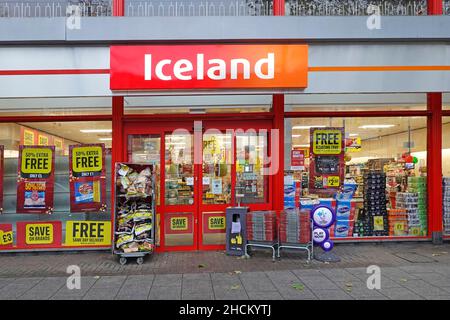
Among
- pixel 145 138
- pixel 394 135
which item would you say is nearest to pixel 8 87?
pixel 145 138

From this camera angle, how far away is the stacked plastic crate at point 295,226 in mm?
7414

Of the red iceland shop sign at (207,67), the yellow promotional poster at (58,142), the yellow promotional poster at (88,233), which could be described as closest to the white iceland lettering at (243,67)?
the red iceland shop sign at (207,67)

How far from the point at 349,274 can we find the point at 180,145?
386 centimetres

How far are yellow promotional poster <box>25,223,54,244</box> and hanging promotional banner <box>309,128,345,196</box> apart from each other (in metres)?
5.24

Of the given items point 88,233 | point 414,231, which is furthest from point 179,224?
point 414,231

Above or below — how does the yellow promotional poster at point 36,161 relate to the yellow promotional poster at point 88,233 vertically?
above

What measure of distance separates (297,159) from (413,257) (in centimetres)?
274

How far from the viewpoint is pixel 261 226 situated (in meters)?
7.60

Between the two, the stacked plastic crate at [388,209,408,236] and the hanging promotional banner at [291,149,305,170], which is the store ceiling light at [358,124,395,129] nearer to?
the hanging promotional banner at [291,149,305,170]

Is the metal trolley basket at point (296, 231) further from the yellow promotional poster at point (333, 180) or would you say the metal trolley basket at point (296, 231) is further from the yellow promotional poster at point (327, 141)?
the yellow promotional poster at point (327, 141)

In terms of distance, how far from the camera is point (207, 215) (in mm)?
8219

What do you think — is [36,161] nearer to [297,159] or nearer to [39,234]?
[39,234]

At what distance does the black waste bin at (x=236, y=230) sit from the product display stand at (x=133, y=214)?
4.49 ft

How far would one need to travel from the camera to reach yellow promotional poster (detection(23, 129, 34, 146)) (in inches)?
323
